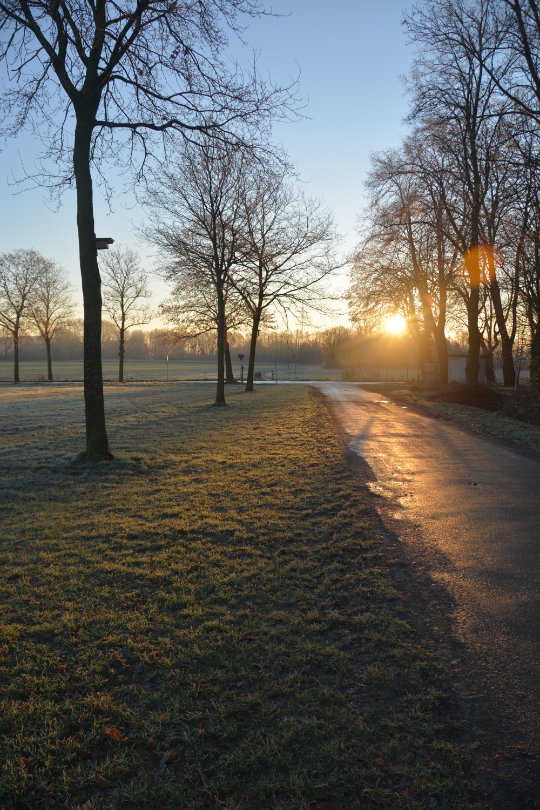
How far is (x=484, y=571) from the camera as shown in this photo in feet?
13.9

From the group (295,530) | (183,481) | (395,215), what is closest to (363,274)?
(395,215)

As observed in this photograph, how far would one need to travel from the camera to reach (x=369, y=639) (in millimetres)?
3213

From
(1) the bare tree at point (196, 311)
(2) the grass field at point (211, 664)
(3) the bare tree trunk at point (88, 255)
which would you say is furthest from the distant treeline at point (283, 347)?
(2) the grass field at point (211, 664)

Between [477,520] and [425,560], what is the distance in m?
1.40

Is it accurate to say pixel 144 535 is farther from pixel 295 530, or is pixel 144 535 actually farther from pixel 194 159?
pixel 194 159

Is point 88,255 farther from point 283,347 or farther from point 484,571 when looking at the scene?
point 283,347

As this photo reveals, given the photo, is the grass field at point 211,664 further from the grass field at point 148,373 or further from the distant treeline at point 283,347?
the grass field at point 148,373

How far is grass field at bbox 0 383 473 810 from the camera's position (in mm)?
2145

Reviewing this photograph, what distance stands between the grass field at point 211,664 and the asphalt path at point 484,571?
0.21m

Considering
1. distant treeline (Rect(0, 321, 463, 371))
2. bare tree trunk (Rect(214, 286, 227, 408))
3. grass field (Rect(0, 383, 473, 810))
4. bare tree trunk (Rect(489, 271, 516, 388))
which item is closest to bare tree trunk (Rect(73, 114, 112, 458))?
grass field (Rect(0, 383, 473, 810))

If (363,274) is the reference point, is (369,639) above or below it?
below

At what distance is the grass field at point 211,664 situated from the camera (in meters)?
2.14

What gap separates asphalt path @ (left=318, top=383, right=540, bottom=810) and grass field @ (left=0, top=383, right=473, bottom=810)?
21 cm

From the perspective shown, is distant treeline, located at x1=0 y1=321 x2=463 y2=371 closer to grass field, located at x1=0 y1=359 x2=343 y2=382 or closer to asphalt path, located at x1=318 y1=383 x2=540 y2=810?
grass field, located at x1=0 y1=359 x2=343 y2=382
